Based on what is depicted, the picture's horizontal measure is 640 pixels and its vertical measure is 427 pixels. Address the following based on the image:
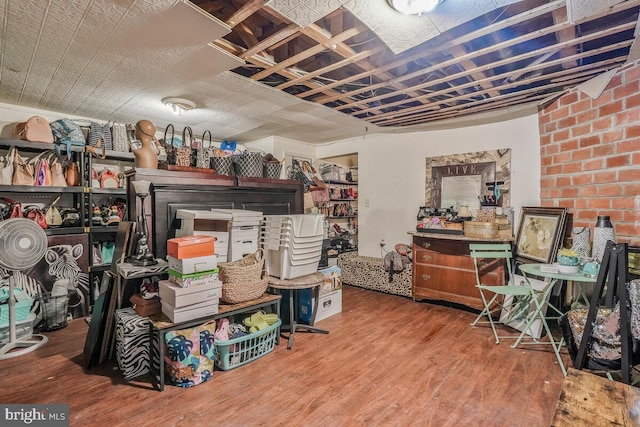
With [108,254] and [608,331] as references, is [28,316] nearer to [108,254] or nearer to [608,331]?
[108,254]

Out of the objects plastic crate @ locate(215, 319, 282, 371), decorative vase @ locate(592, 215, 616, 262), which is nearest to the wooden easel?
decorative vase @ locate(592, 215, 616, 262)

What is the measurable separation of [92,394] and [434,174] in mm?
4239

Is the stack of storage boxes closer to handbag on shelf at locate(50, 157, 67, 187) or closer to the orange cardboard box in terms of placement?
the orange cardboard box

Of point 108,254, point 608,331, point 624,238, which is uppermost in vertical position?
point 624,238

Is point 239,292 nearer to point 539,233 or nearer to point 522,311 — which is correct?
point 522,311

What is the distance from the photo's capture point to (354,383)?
2.14 metres

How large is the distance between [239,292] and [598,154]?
325 cm

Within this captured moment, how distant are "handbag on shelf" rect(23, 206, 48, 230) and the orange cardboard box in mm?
2168

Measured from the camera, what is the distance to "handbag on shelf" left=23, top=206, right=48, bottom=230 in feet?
10.6

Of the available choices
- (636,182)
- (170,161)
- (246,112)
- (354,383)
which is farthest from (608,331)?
(246,112)

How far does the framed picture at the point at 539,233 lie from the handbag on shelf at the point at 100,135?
16.0ft

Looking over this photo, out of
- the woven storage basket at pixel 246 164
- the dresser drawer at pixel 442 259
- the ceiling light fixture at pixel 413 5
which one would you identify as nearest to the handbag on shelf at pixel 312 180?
the woven storage basket at pixel 246 164

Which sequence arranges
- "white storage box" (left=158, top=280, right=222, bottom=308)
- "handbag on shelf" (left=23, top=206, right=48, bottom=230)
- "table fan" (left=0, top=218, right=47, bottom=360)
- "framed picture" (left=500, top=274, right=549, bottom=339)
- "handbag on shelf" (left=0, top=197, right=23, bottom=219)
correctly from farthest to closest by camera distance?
"handbag on shelf" (left=23, top=206, right=48, bottom=230) < "handbag on shelf" (left=0, top=197, right=23, bottom=219) < "framed picture" (left=500, top=274, right=549, bottom=339) < "table fan" (left=0, top=218, right=47, bottom=360) < "white storage box" (left=158, top=280, right=222, bottom=308)

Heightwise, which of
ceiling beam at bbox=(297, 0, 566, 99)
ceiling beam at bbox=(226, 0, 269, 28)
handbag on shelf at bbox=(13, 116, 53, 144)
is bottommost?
handbag on shelf at bbox=(13, 116, 53, 144)
